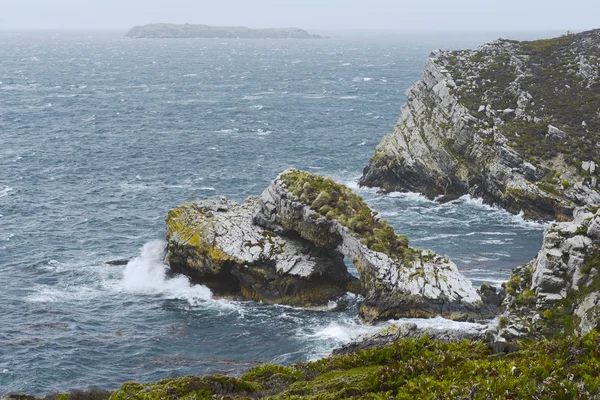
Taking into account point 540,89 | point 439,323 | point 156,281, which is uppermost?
point 540,89

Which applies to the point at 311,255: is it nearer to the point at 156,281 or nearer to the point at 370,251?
the point at 370,251

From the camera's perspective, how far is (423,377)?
88.0ft

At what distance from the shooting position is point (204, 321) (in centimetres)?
5400

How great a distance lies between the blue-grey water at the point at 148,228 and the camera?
48.9m

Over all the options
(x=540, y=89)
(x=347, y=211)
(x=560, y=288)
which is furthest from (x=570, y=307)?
(x=540, y=89)

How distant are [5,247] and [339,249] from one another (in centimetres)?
3501

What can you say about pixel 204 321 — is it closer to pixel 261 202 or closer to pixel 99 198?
pixel 261 202

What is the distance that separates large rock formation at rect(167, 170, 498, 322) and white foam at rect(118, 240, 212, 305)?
113 centimetres

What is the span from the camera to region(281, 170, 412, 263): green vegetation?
55.0 m

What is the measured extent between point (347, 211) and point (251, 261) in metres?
9.07

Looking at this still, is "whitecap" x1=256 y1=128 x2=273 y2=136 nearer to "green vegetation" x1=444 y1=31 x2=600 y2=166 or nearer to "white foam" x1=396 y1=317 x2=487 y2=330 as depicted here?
"green vegetation" x1=444 y1=31 x2=600 y2=166

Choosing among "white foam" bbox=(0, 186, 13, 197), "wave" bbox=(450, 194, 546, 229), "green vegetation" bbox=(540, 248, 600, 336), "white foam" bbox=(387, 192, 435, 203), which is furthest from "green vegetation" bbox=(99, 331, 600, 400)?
"white foam" bbox=(0, 186, 13, 197)

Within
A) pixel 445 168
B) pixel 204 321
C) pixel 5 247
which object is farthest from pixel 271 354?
Result: pixel 445 168

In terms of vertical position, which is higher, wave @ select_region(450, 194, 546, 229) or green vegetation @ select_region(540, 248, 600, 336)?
green vegetation @ select_region(540, 248, 600, 336)
